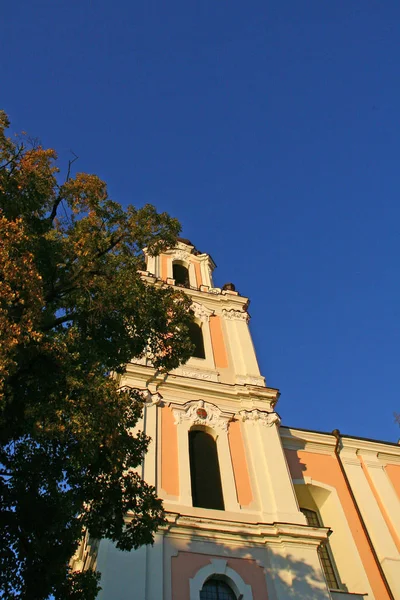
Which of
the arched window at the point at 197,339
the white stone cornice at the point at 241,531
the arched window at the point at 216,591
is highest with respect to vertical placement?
the arched window at the point at 197,339

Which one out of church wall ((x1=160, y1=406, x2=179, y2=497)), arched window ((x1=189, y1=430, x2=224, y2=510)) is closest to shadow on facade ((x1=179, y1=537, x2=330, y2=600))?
arched window ((x1=189, y1=430, x2=224, y2=510))

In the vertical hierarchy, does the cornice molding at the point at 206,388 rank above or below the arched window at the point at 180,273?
below

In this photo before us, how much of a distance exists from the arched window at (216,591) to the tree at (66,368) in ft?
13.5

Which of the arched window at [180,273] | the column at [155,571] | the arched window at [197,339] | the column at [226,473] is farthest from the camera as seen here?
the arched window at [180,273]

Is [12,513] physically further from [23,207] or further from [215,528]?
[215,528]

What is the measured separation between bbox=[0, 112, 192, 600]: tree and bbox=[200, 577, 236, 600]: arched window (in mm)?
4113

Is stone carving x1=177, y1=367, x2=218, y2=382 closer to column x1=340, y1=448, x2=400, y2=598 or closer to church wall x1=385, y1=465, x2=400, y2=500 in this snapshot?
column x1=340, y1=448, x2=400, y2=598

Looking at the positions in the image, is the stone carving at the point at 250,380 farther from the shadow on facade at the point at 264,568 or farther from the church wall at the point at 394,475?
the shadow on facade at the point at 264,568

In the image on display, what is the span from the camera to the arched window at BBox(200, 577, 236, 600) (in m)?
12.6

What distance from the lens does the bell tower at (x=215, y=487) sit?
1231 cm

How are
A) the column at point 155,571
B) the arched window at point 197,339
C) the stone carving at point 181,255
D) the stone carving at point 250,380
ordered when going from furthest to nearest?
the stone carving at point 181,255, the arched window at point 197,339, the stone carving at point 250,380, the column at point 155,571

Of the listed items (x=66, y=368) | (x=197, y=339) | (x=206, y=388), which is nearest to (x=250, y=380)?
(x=206, y=388)

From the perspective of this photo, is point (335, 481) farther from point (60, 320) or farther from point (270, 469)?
point (60, 320)

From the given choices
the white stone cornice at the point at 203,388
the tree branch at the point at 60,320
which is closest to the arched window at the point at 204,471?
the white stone cornice at the point at 203,388
